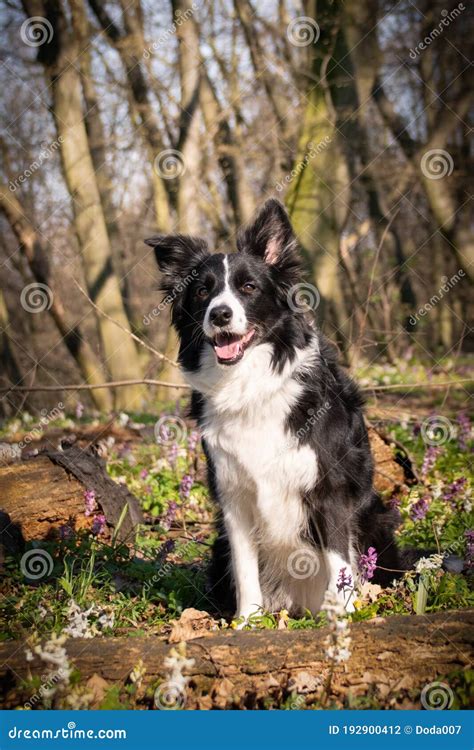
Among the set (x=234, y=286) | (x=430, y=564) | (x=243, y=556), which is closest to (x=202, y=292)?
(x=234, y=286)

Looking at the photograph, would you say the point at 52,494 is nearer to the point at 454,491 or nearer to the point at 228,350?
the point at 228,350

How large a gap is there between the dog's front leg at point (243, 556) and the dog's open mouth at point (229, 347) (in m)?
0.89

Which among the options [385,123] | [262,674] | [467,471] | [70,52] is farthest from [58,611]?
[385,123]

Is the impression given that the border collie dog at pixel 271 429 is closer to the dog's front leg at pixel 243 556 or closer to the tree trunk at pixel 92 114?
the dog's front leg at pixel 243 556

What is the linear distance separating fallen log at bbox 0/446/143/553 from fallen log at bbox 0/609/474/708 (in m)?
1.98

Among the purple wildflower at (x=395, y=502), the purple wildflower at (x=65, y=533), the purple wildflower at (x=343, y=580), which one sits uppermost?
the purple wildflower at (x=395, y=502)

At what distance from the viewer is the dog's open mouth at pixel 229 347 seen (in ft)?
13.8

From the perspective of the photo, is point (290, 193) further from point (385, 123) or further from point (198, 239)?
point (385, 123)

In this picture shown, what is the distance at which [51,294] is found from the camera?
11.8 meters

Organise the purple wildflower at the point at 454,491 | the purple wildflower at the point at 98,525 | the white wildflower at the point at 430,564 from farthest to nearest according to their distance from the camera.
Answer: the purple wildflower at the point at 454,491 → the purple wildflower at the point at 98,525 → the white wildflower at the point at 430,564

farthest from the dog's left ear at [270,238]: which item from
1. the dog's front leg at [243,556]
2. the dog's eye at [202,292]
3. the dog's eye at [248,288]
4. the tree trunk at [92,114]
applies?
the tree trunk at [92,114]

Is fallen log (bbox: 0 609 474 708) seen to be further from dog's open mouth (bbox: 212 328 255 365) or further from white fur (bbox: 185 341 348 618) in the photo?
dog's open mouth (bbox: 212 328 255 365)

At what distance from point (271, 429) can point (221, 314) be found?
2.39 ft

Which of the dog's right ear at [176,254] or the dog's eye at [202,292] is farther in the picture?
the dog's right ear at [176,254]
